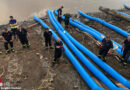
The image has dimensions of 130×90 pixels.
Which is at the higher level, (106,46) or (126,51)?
(106,46)

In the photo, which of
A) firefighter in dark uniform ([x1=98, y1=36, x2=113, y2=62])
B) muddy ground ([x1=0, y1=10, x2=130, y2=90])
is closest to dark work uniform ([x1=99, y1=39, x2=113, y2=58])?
firefighter in dark uniform ([x1=98, y1=36, x2=113, y2=62])

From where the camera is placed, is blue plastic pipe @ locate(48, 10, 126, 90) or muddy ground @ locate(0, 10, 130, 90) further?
muddy ground @ locate(0, 10, 130, 90)

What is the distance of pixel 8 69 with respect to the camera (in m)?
6.39

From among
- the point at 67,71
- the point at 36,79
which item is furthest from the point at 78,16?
the point at 36,79

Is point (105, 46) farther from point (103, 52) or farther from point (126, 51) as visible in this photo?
point (126, 51)

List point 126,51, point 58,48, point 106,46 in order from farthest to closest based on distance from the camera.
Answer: point 126,51, point 58,48, point 106,46

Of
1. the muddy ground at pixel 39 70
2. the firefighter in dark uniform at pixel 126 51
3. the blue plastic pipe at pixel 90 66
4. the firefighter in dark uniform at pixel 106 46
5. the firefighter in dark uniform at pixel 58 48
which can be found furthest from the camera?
the firefighter in dark uniform at pixel 58 48

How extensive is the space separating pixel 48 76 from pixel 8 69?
2.28m

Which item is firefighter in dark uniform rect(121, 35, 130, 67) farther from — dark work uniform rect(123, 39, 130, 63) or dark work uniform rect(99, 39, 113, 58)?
dark work uniform rect(99, 39, 113, 58)

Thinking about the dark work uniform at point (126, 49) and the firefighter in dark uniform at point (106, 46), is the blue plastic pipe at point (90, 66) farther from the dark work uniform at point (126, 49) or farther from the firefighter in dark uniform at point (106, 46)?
the dark work uniform at point (126, 49)

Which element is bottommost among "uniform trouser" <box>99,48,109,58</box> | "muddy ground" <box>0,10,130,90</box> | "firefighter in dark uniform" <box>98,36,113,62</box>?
"muddy ground" <box>0,10,130,90</box>

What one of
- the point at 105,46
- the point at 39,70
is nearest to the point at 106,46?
the point at 105,46

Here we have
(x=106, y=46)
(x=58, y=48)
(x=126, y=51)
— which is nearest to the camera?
(x=106, y=46)

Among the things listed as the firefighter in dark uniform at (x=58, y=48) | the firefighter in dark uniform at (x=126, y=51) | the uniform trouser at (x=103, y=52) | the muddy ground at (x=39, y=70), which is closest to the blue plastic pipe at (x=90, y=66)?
the muddy ground at (x=39, y=70)
